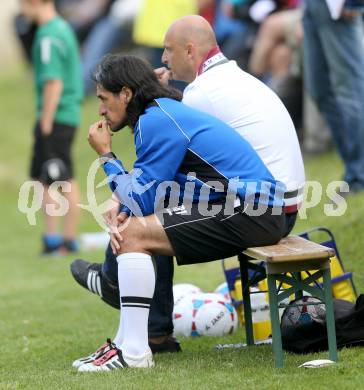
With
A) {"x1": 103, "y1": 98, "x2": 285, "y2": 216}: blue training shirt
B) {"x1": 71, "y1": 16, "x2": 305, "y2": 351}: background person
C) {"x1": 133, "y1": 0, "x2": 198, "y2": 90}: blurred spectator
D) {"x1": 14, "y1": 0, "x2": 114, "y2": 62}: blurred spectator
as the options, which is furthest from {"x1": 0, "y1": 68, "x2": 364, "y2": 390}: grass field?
{"x1": 14, "y1": 0, "x2": 114, "y2": 62}: blurred spectator

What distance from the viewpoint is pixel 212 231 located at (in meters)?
5.29

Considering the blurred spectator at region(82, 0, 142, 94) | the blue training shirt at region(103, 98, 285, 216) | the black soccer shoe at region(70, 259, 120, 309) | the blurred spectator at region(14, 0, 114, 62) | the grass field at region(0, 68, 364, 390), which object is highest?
the blurred spectator at region(14, 0, 114, 62)

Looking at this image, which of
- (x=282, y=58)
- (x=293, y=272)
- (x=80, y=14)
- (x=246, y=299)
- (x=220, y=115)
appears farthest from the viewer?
(x=80, y=14)

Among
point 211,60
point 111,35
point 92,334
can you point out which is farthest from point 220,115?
point 111,35

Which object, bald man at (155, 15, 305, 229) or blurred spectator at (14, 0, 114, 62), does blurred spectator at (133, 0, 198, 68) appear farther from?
blurred spectator at (14, 0, 114, 62)

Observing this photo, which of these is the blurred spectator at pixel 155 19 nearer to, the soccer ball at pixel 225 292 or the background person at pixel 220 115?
the soccer ball at pixel 225 292

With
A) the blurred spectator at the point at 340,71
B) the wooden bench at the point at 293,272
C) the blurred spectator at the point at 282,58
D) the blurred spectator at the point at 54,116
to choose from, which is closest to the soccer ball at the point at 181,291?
the wooden bench at the point at 293,272

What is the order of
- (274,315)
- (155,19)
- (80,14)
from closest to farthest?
1. (274,315)
2. (155,19)
3. (80,14)

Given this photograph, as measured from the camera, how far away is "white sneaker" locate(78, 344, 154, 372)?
5.29 meters

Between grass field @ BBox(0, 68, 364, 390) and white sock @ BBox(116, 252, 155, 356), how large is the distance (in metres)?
0.18

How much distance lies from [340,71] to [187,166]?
11.0 ft

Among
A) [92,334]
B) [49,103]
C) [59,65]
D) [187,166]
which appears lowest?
[92,334]

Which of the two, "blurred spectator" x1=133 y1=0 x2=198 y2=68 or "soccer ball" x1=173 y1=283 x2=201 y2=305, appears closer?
"soccer ball" x1=173 y1=283 x2=201 y2=305

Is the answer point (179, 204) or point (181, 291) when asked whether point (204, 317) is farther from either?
point (179, 204)
